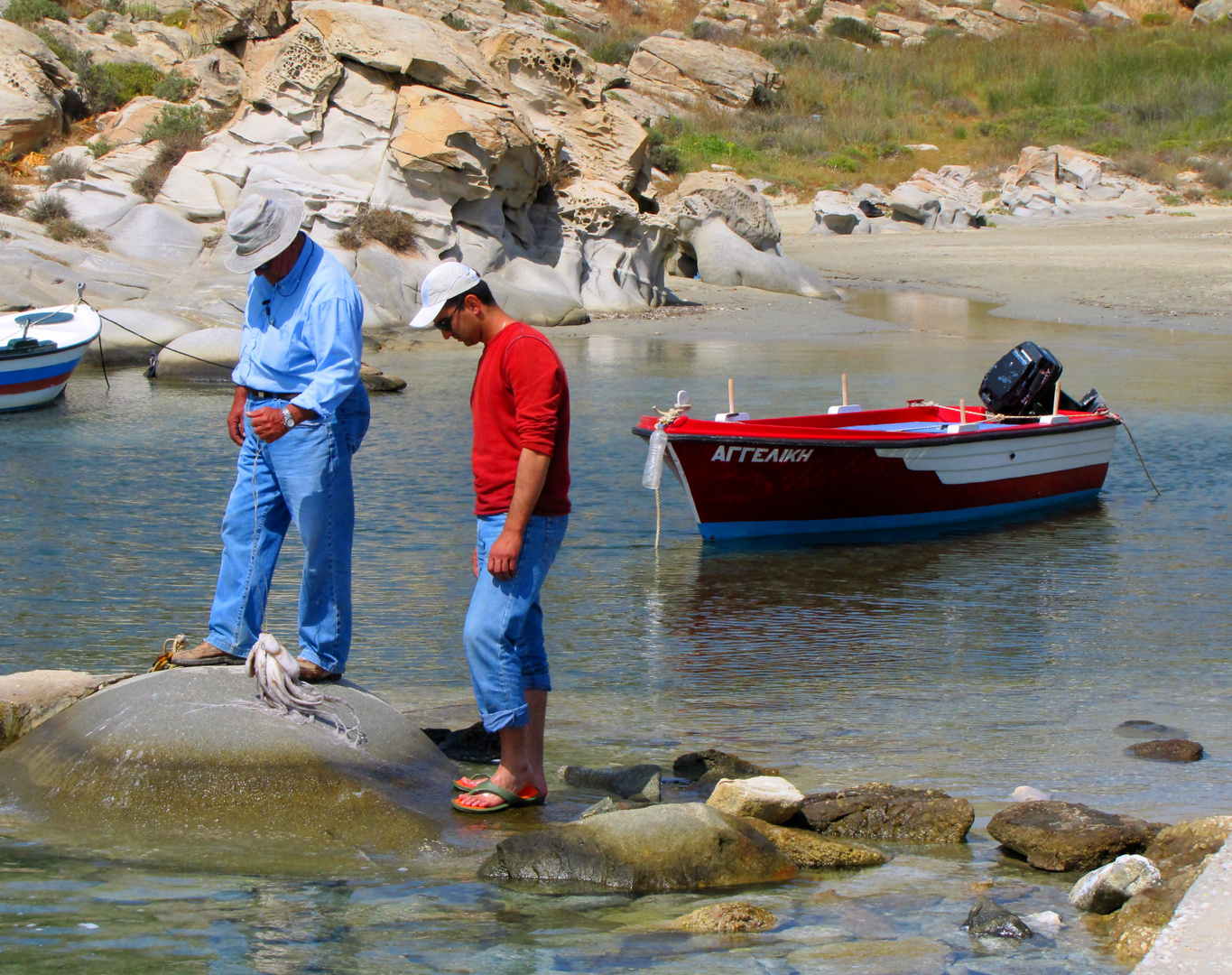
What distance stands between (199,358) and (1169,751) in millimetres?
16419


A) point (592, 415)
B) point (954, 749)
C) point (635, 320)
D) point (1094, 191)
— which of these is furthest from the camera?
point (1094, 191)

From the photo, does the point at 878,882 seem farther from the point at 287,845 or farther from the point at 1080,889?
the point at 287,845

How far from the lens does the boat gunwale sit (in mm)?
10711

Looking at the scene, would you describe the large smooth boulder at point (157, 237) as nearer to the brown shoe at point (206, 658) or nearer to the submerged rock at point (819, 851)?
the brown shoe at point (206, 658)

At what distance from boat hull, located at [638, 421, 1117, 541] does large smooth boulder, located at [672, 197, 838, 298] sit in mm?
17874

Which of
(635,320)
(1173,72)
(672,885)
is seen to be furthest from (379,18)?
(1173,72)

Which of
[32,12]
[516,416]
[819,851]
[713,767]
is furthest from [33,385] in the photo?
[32,12]

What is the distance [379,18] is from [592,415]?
1398 cm

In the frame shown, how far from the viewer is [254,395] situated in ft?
16.7

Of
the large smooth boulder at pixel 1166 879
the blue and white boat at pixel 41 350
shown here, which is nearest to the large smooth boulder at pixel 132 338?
the blue and white boat at pixel 41 350

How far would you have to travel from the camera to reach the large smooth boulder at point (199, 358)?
64.4 feet

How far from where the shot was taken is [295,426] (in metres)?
4.89

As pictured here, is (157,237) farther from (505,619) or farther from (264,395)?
(505,619)

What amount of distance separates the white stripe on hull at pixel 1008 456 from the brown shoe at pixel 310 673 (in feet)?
23.4
